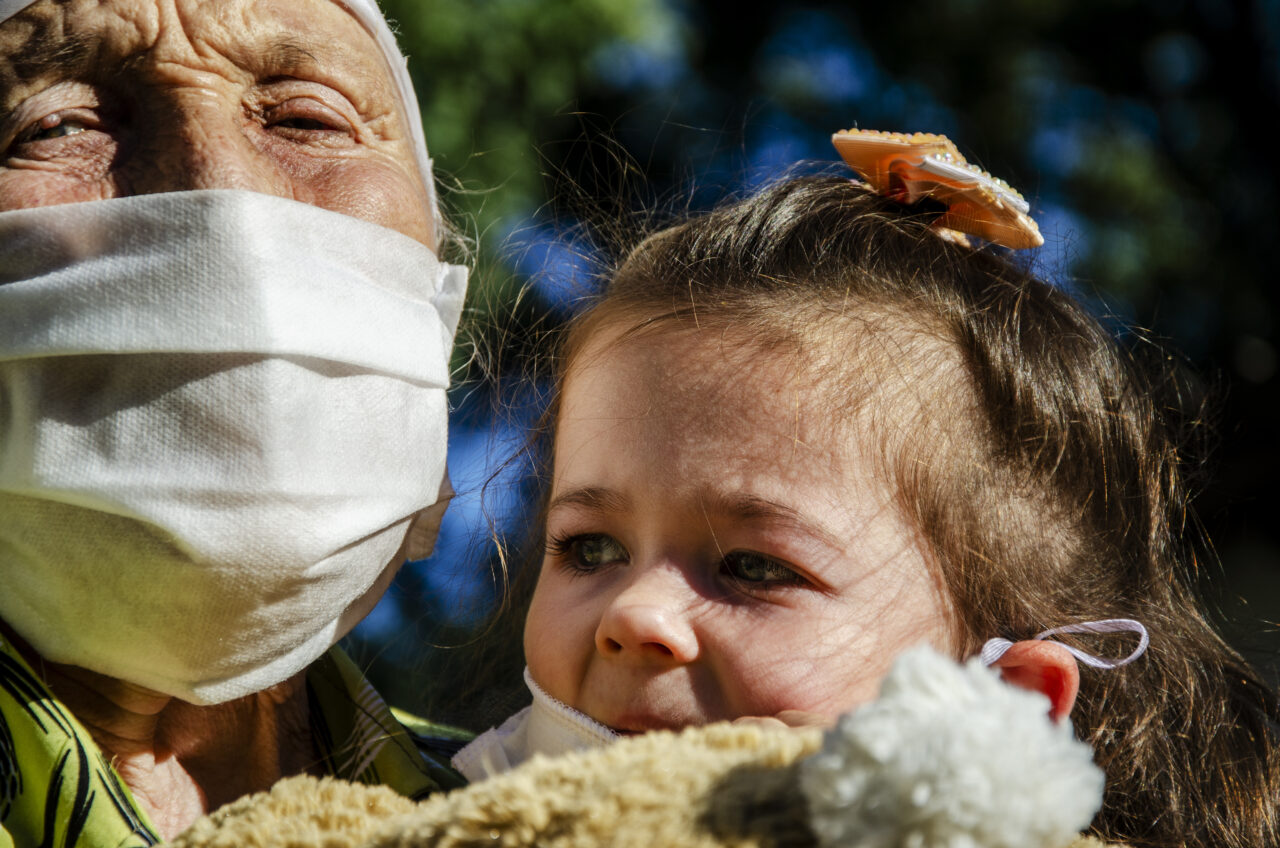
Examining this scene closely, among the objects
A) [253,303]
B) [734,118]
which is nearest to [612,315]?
[253,303]

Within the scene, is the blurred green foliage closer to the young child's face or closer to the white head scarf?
the white head scarf

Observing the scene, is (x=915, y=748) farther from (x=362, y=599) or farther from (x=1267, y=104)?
(x=1267, y=104)

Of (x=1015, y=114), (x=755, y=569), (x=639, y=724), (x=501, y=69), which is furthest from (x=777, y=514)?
(x=1015, y=114)

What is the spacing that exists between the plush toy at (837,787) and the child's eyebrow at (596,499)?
0.79 m

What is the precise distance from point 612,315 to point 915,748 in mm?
1407

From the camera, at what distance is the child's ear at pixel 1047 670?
1.73m

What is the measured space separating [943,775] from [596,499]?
1052 mm

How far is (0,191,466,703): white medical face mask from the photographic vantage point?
1599mm

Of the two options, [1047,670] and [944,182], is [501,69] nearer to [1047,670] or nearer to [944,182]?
[944,182]

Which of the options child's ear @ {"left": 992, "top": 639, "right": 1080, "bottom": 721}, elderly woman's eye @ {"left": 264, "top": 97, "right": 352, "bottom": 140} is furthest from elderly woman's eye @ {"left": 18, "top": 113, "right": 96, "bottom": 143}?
child's ear @ {"left": 992, "top": 639, "right": 1080, "bottom": 721}

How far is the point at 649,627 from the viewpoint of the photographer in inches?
65.4

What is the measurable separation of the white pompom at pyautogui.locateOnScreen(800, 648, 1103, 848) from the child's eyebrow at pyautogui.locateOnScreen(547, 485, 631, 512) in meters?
0.92

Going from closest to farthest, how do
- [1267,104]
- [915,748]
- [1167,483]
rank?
[915,748]
[1167,483]
[1267,104]

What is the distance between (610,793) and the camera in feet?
3.30
